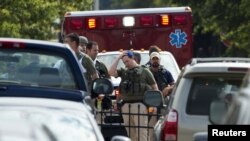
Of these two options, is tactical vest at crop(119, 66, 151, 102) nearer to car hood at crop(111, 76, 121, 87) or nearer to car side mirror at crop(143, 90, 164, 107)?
car hood at crop(111, 76, 121, 87)

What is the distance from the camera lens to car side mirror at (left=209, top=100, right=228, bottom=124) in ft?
26.8

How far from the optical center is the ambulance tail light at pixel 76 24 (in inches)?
901

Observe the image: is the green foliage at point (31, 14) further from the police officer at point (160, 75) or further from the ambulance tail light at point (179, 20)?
the police officer at point (160, 75)

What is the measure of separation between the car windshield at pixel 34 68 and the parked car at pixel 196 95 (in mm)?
1350

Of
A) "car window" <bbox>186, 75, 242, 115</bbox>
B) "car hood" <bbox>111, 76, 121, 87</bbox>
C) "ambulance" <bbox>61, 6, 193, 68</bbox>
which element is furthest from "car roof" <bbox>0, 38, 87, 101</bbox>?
"ambulance" <bbox>61, 6, 193, 68</bbox>

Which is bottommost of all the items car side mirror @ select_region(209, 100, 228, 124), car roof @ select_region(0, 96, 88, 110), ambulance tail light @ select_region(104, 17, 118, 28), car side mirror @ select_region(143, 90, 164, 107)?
ambulance tail light @ select_region(104, 17, 118, 28)

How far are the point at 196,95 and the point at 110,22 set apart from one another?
12479mm

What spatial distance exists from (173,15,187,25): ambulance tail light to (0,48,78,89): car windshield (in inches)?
450

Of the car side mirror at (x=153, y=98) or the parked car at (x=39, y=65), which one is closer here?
the parked car at (x=39, y=65)

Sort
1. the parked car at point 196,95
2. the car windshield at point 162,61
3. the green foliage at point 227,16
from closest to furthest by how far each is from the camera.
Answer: the parked car at point 196,95 → the car windshield at point 162,61 → the green foliage at point 227,16

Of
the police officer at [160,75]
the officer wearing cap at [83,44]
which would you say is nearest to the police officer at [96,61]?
the officer wearing cap at [83,44]

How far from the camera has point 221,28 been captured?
33.2m

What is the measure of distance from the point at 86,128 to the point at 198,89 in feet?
10.4

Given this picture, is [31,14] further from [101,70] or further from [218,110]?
[218,110]
